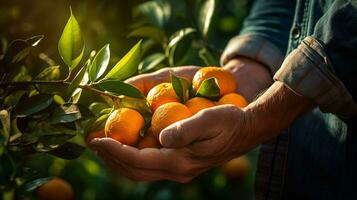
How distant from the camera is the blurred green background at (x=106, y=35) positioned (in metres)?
1.80

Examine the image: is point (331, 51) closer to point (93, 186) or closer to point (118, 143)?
point (118, 143)

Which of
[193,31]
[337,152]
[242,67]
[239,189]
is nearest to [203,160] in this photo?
[337,152]

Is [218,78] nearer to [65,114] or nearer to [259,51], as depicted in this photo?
[259,51]

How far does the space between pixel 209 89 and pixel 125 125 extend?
0.17 m

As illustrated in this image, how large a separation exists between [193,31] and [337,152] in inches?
20.4

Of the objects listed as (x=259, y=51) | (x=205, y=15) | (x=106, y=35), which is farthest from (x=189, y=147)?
(x=106, y=35)

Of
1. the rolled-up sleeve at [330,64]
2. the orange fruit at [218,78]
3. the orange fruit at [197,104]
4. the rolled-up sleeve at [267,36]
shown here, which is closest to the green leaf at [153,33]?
the rolled-up sleeve at [267,36]

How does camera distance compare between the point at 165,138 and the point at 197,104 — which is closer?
the point at 165,138

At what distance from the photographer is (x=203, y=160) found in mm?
1248

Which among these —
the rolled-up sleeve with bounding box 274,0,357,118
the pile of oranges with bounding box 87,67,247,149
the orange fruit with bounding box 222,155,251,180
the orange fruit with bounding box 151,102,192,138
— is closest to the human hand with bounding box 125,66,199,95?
the pile of oranges with bounding box 87,67,247,149

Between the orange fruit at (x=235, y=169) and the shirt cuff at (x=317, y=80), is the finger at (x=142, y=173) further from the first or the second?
the orange fruit at (x=235, y=169)

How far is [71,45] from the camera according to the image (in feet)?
3.96

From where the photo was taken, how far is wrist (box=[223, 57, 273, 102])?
4.96ft

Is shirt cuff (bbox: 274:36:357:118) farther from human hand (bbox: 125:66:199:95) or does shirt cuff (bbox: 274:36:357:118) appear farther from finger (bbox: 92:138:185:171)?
human hand (bbox: 125:66:199:95)
